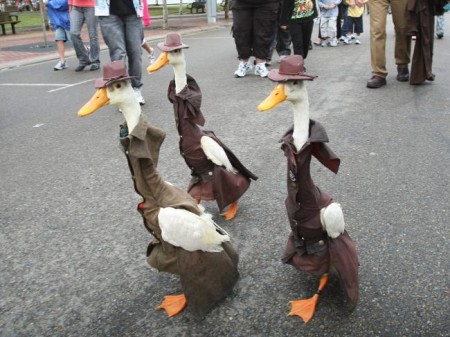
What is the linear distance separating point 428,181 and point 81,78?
6131 mm

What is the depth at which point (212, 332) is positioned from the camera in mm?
2035

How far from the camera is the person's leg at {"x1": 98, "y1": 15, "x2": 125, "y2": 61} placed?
5.38 meters

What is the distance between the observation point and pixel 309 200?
2.05 metres

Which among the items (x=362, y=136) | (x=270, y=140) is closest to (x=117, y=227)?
(x=270, y=140)

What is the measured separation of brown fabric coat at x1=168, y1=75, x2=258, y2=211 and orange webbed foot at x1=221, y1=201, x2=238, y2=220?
75mm

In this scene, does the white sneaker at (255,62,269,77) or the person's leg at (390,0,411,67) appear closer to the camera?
the person's leg at (390,0,411,67)

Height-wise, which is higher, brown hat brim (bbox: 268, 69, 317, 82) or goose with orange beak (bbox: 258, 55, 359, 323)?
brown hat brim (bbox: 268, 69, 317, 82)

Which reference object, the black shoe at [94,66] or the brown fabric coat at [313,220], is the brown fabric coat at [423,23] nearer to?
the brown fabric coat at [313,220]

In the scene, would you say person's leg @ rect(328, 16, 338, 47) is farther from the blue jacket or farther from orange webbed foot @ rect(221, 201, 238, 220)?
orange webbed foot @ rect(221, 201, 238, 220)

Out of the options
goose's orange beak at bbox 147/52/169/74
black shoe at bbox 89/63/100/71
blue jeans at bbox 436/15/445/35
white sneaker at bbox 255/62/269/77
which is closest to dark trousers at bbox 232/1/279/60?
white sneaker at bbox 255/62/269/77

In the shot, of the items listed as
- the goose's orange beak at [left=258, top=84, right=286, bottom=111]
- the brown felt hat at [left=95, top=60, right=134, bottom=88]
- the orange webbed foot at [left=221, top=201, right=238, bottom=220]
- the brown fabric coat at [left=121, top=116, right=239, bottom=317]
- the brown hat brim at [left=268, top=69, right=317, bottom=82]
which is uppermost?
the brown felt hat at [left=95, top=60, right=134, bottom=88]

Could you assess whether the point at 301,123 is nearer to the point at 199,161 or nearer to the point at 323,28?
the point at 199,161

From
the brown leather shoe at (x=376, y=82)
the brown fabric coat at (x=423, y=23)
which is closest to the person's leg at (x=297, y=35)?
the brown leather shoe at (x=376, y=82)

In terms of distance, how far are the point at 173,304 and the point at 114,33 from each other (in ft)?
13.3
